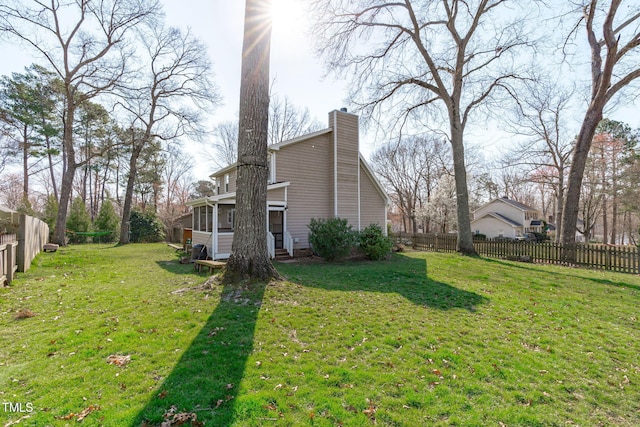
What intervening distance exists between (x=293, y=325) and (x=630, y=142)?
31.0 metres

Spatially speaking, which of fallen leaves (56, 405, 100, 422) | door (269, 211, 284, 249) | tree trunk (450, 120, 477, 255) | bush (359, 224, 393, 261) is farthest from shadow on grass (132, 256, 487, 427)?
tree trunk (450, 120, 477, 255)

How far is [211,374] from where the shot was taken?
3105 mm

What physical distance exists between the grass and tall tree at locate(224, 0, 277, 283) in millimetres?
647

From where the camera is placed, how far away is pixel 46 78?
19.5m

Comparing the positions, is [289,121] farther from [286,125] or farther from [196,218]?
[196,218]

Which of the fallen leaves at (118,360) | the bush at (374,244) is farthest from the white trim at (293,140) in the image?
the fallen leaves at (118,360)

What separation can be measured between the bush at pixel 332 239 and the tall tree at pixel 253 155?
224 inches

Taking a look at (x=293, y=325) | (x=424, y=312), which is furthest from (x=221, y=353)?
(x=424, y=312)

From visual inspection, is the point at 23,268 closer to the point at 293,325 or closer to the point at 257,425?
the point at 293,325

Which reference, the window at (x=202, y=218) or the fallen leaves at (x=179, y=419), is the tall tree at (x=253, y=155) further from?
the window at (x=202, y=218)

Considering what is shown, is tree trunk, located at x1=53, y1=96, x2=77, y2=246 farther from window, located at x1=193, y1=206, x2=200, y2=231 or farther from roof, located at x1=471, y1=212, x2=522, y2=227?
roof, located at x1=471, y1=212, x2=522, y2=227

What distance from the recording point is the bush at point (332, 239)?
11.6 metres

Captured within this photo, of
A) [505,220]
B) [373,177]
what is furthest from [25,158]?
[505,220]

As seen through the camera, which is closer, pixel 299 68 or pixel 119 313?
pixel 119 313
